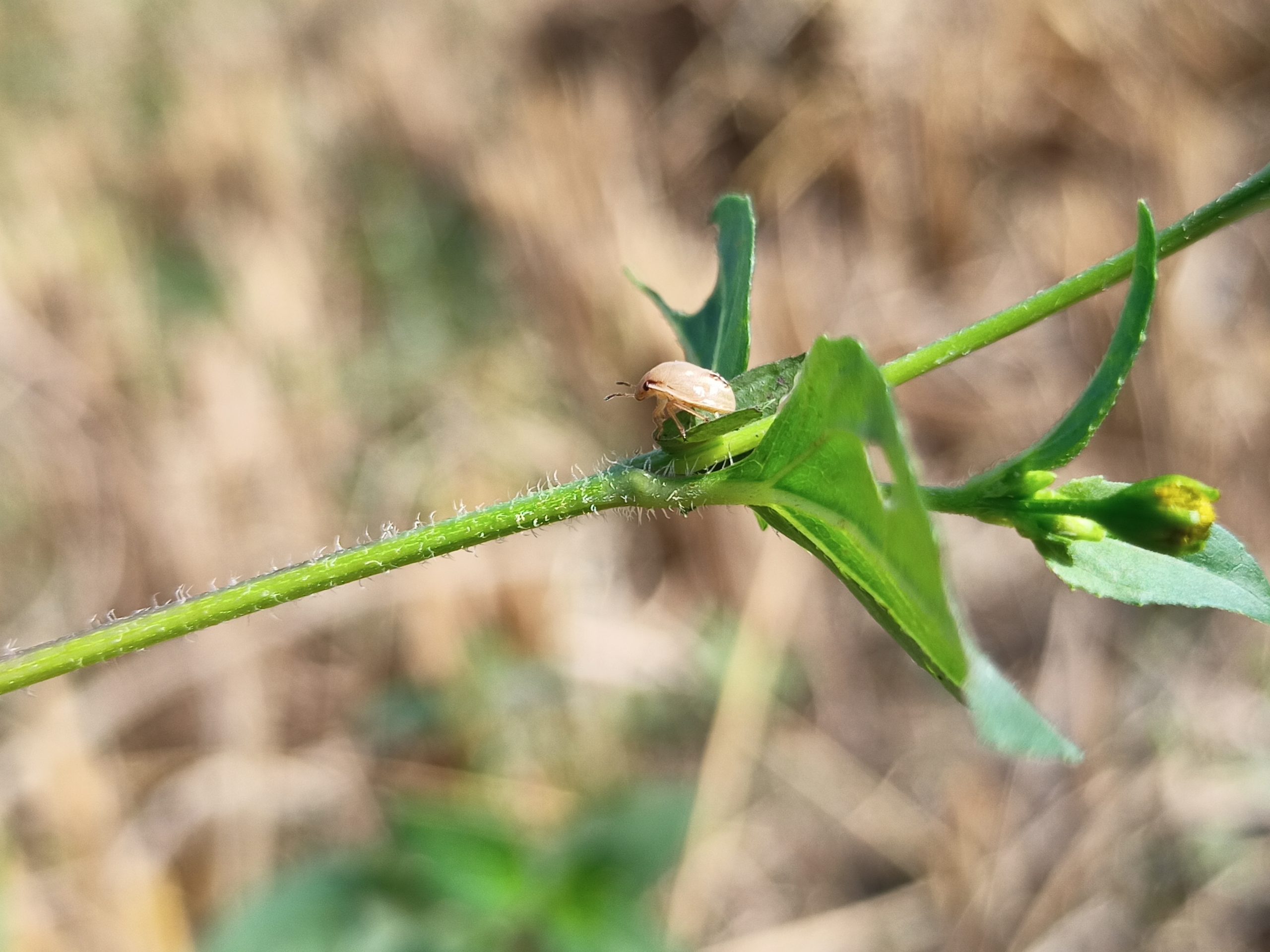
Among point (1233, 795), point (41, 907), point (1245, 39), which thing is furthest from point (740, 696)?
point (1245, 39)

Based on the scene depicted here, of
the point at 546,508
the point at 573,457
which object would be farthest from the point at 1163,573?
the point at 573,457

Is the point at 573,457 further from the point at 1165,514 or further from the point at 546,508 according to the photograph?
the point at 1165,514

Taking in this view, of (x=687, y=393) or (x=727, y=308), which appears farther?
(x=727, y=308)

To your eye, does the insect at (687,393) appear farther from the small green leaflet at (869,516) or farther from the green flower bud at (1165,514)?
the green flower bud at (1165,514)

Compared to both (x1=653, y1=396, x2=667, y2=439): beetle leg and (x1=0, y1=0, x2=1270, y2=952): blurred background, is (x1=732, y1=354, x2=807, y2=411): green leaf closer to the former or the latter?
(x1=653, y1=396, x2=667, y2=439): beetle leg

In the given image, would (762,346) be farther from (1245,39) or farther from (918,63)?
(1245,39)

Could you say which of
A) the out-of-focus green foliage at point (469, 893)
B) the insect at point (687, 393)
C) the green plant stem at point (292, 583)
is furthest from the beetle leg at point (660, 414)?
the out-of-focus green foliage at point (469, 893)
